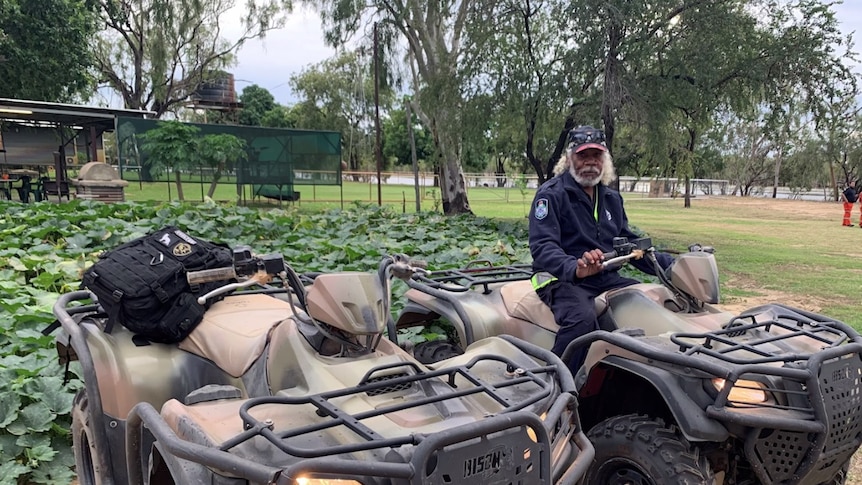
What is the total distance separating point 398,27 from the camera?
1773 centimetres

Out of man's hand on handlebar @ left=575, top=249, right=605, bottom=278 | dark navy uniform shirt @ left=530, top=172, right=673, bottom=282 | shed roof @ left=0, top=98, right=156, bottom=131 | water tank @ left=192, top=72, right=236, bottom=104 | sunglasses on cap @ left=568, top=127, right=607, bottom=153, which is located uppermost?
water tank @ left=192, top=72, right=236, bottom=104

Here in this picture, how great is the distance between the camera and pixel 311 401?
76.5 inches

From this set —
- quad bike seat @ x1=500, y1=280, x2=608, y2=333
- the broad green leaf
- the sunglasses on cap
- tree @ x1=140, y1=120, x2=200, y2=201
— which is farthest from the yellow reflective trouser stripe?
tree @ x1=140, y1=120, x2=200, y2=201

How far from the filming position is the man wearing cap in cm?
337

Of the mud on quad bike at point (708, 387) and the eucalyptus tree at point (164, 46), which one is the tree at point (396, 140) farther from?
the mud on quad bike at point (708, 387)

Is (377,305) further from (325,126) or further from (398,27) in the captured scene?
(325,126)

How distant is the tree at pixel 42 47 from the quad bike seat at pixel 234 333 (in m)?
24.4

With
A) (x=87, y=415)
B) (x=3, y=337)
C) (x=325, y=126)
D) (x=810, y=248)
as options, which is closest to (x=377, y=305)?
(x=87, y=415)

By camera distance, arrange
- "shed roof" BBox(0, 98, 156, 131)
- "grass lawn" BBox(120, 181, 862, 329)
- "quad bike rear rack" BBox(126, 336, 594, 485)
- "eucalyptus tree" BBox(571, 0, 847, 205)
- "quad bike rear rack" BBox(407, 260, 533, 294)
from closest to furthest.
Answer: "quad bike rear rack" BBox(126, 336, 594, 485) < "quad bike rear rack" BBox(407, 260, 533, 294) < "grass lawn" BBox(120, 181, 862, 329) < "eucalyptus tree" BBox(571, 0, 847, 205) < "shed roof" BBox(0, 98, 156, 131)

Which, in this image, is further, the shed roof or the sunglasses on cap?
the shed roof

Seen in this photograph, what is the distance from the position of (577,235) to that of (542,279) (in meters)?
0.40

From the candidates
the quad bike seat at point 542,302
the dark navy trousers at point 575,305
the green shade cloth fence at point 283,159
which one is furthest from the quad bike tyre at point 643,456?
the green shade cloth fence at point 283,159

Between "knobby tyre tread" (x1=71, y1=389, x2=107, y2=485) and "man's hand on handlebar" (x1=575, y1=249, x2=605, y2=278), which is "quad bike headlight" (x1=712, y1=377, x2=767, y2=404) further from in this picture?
"knobby tyre tread" (x1=71, y1=389, x2=107, y2=485)

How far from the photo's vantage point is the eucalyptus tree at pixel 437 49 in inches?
571
